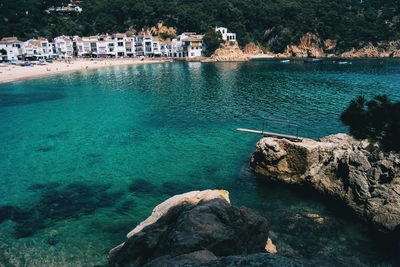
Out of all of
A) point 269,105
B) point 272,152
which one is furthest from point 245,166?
point 269,105

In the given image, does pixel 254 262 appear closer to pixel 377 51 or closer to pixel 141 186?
pixel 141 186

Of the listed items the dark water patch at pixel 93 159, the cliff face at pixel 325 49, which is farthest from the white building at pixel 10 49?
the cliff face at pixel 325 49

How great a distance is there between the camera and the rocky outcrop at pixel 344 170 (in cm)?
1368

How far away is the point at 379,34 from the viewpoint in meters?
128

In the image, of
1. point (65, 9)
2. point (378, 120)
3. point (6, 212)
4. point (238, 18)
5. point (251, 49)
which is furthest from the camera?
point (65, 9)

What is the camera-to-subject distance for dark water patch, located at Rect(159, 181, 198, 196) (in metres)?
16.9

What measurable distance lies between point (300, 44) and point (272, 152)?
147m

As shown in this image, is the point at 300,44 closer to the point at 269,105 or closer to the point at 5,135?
the point at 269,105

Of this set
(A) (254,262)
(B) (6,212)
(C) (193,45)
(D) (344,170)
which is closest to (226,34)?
(C) (193,45)

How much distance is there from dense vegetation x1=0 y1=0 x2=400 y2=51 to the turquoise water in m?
114

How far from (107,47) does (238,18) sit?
7534 cm

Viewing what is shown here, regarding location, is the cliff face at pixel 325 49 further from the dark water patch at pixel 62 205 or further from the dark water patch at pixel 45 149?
the dark water patch at pixel 62 205

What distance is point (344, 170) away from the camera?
625 inches

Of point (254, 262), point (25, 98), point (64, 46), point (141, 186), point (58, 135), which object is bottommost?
point (141, 186)
